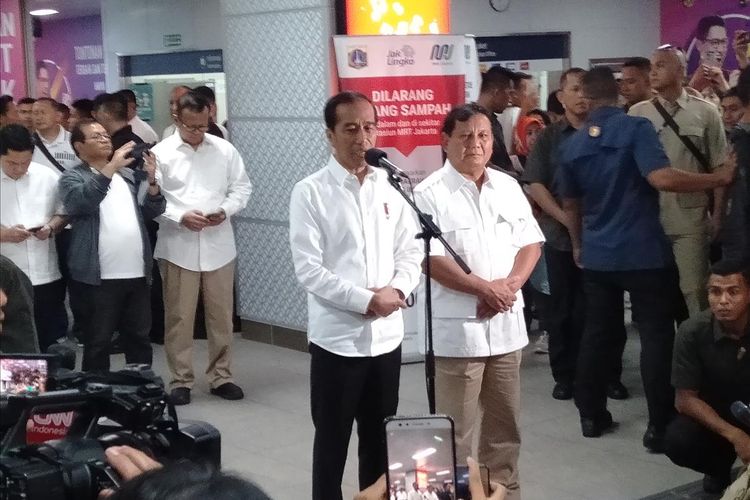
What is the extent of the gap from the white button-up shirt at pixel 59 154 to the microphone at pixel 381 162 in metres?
0.86

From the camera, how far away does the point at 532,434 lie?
4.55m

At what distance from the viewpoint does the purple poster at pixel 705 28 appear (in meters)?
9.91

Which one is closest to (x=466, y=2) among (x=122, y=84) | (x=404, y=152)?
(x=122, y=84)

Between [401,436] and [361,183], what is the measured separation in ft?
3.60

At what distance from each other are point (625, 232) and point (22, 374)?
2.80 meters

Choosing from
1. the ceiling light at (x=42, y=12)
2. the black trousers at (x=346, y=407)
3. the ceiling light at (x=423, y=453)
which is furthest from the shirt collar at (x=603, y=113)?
the ceiling light at (x=42, y=12)

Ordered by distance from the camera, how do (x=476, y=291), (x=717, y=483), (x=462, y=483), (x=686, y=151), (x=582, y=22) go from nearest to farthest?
(x=462, y=483)
(x=476, y=291)
(x=717, y=483)
(x=686, y=151)
(x=582, y=22)

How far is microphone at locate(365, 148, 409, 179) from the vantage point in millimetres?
3006

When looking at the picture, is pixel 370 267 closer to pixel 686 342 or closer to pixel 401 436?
pixel 401 436

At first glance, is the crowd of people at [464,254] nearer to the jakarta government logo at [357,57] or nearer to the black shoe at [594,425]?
the black shoe at [594,425]

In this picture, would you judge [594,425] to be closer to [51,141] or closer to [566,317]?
[566,317]

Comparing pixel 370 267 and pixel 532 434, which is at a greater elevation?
pixel 370 267

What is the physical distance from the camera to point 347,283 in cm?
314

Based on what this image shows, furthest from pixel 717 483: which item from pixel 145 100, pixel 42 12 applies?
pixel 145 100
